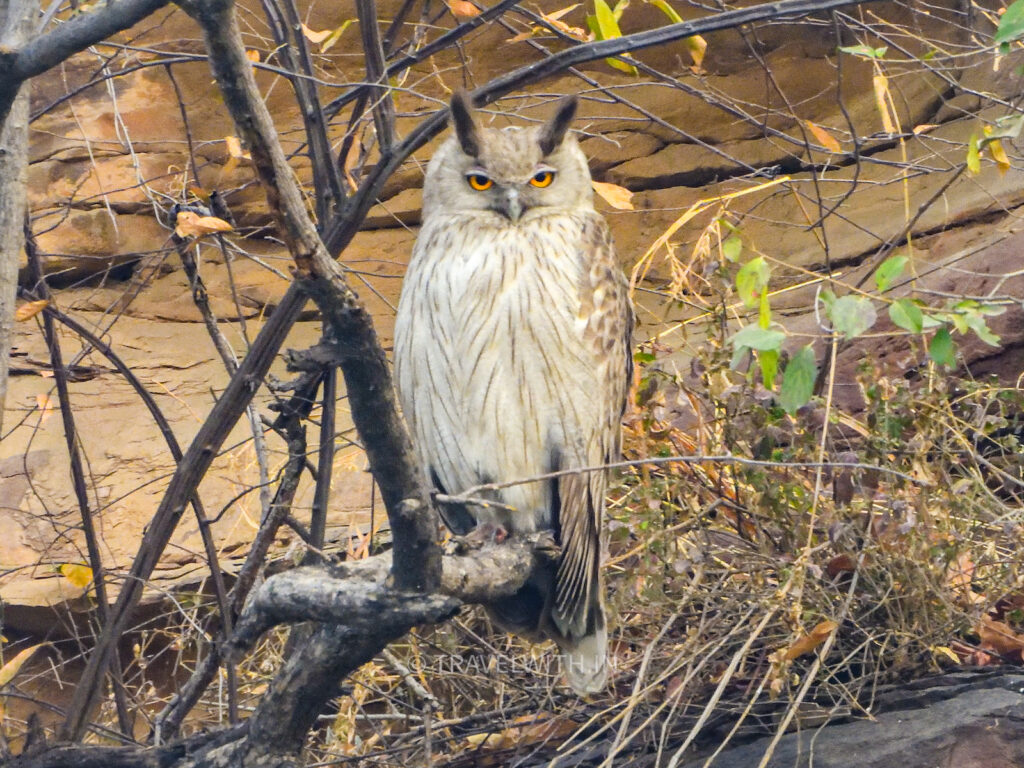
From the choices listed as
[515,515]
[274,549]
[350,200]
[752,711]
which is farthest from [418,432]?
[274,549]

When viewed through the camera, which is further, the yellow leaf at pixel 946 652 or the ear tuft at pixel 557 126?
the ear tuft at pixel 557 126

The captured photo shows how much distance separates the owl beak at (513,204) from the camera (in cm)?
275

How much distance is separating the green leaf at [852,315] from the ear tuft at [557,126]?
134cm

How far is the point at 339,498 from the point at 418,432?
236cm

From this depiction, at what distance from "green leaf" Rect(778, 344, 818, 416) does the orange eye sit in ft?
4.09

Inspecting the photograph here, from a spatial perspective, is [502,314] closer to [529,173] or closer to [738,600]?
[529,173]

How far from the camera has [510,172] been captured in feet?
9.11

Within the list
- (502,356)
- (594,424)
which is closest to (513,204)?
(502,356)

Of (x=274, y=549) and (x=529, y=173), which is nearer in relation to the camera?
(x=529, y=173)

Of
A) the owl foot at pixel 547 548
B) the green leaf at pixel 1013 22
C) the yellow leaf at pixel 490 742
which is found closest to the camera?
the green leaf at pixel 1013 22

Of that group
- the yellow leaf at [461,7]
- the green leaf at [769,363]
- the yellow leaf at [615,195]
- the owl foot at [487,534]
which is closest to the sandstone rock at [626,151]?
the yellow leaf at [615,195]

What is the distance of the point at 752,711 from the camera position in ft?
9.09

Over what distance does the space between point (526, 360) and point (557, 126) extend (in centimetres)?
63

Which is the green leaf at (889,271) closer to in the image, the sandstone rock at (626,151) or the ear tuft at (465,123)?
the ear tuft at (465,123)
